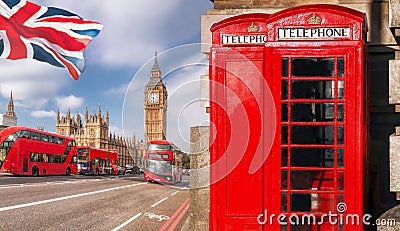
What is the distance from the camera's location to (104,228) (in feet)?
30.9

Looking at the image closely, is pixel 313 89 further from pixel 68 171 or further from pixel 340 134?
pixel 68 171

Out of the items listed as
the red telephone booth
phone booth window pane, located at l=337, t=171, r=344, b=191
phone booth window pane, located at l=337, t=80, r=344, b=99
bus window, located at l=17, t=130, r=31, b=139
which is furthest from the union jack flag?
bus window, located at l=17, t=130, r=31, b=139

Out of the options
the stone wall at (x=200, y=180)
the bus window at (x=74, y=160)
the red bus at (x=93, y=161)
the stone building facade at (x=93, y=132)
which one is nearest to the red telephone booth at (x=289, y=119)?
the stone wall at (x=200, y=180)

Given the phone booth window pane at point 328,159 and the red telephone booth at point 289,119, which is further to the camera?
the phone booth window pane at point 328,159

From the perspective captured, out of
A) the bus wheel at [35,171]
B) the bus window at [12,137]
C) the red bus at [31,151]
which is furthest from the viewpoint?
the bus wheel at [35,171]

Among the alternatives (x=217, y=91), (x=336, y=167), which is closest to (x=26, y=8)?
(x=217, y=91)

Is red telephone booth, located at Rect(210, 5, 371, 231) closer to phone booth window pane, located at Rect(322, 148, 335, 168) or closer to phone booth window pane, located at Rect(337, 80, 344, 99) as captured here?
phone booth window pane, located at Rect(337, 80, 344, 99)

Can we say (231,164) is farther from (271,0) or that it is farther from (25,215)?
(25,215)

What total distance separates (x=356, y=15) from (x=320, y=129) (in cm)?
121

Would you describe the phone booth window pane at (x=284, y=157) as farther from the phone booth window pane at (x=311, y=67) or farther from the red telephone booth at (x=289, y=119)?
the phone booth window pane at (x=311, y=67)

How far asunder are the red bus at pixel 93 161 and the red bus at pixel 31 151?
18.9 ft

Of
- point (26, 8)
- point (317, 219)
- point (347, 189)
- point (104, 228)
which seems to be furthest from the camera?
point (104, 228)

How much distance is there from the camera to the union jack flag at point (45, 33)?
314 inches

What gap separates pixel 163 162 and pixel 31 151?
8839 mm
